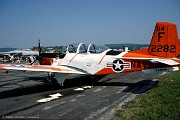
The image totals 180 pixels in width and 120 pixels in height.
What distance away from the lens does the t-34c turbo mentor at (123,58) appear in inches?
397

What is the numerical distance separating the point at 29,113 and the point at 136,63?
19.7 ft

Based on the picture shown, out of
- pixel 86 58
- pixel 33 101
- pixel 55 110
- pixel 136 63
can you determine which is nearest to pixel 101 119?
pixel 55 110

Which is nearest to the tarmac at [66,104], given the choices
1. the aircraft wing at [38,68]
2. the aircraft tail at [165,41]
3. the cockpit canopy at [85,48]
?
the aircraft wing at [38,68]

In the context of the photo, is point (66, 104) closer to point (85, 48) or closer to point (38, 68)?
point (38, 68)

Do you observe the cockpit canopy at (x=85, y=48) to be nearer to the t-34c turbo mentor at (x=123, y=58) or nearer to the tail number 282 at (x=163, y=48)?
the t-34c turbo mentor at (x=123, y=58)

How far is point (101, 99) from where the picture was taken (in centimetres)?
873

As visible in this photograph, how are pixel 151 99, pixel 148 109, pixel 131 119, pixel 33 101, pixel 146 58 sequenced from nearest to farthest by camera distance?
pixel 131 119 < pixel 148 109 < pixel 151 99 < pixel 33 101 < pixel 146 58

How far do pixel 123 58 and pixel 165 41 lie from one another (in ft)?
7.39

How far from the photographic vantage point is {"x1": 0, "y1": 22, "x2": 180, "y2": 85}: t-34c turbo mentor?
10.1m

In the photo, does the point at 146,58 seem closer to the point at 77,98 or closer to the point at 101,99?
the point at 101,99

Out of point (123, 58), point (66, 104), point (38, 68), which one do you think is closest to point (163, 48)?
point (123, 58)

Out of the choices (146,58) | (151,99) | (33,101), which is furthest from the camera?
(146,58)

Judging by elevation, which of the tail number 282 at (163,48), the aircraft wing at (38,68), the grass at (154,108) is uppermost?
the tail number 282 at (163,48)

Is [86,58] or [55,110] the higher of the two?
[86,58]
